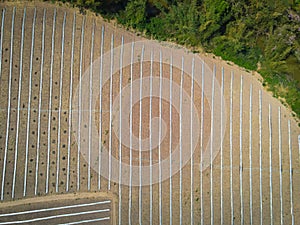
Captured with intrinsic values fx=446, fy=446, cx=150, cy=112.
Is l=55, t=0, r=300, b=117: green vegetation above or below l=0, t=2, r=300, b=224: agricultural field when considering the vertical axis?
above

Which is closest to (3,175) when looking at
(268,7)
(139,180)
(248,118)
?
(139,180)

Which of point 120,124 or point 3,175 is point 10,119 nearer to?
point 3,175

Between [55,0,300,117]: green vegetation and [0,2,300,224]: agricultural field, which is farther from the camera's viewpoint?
[55,0,300,117]: green vegetation

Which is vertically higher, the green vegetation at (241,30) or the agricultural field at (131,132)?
the green vegetation at (241,30)

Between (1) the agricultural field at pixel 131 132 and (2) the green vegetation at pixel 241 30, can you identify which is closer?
(1) the agricultural field at pixel 131 132
